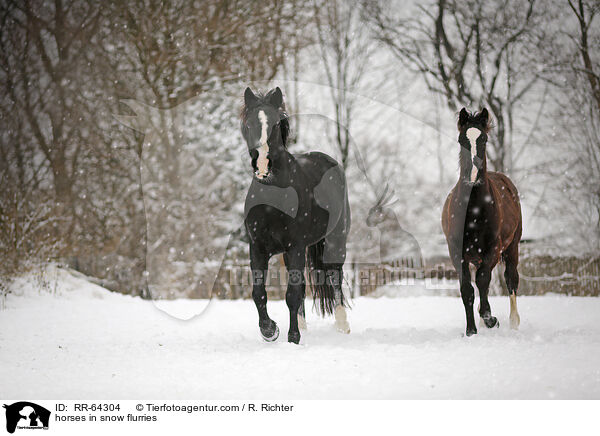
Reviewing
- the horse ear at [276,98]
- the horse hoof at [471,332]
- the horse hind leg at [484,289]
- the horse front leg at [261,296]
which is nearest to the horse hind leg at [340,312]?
the horse front leg at [261,296]

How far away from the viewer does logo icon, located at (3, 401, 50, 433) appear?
348 centimetres

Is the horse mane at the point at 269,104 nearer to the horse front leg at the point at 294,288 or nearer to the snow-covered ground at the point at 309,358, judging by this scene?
the horse front leg at the point at 294,288

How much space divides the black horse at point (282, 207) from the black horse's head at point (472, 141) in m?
1.48

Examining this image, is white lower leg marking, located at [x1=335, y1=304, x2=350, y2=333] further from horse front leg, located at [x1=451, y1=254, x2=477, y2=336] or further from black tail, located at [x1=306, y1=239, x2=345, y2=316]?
horse front leg, located at [x1=451, y1=254, x2=477, y2=336]

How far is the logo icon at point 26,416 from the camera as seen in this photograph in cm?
348

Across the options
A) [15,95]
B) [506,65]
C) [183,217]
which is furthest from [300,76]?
[15,95]

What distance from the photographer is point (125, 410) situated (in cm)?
342

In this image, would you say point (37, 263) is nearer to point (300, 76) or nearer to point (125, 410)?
point (300, 76)

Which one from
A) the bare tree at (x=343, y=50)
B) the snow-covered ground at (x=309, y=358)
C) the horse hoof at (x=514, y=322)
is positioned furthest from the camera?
the bare tree at (x=343, y=50)

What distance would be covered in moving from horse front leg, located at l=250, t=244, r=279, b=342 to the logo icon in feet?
6.17

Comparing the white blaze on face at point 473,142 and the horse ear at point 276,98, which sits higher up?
the horse ear at point 276,98

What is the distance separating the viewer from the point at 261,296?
183 inches

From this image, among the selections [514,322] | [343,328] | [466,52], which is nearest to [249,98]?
[343,328]

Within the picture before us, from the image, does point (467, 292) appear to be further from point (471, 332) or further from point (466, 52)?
point (466, 52)
